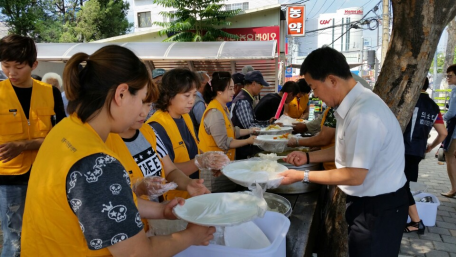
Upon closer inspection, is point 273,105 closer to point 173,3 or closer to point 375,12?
point 173,3

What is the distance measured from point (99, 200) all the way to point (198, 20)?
1382 centimetres

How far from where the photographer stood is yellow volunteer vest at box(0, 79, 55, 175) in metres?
2.20

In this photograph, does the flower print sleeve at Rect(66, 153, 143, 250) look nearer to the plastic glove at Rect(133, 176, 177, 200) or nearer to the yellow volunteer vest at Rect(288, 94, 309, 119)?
the plastic glove at Rect(133, 176, 177, 200)

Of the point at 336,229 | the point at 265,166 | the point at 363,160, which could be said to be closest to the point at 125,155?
the point at 265,166

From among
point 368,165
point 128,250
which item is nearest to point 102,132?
point 128,250

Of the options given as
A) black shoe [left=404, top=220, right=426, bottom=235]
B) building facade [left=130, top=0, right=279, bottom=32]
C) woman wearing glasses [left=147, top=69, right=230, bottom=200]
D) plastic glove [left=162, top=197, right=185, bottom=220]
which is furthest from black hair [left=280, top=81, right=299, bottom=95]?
building facade [left=130, top=0, right=279, bottom=32]

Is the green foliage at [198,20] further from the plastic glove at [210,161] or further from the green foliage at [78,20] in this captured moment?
the plastic glove at [210,161]

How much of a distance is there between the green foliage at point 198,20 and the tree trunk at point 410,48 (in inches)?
459

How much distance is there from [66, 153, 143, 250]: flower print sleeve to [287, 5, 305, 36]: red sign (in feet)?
50.4

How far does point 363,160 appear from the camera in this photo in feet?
5.40

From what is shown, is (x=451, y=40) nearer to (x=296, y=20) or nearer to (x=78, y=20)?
(x=296, y=20)

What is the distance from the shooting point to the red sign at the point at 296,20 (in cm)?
1494

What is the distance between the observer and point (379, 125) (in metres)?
1.64

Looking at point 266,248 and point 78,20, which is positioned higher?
point 78,20
